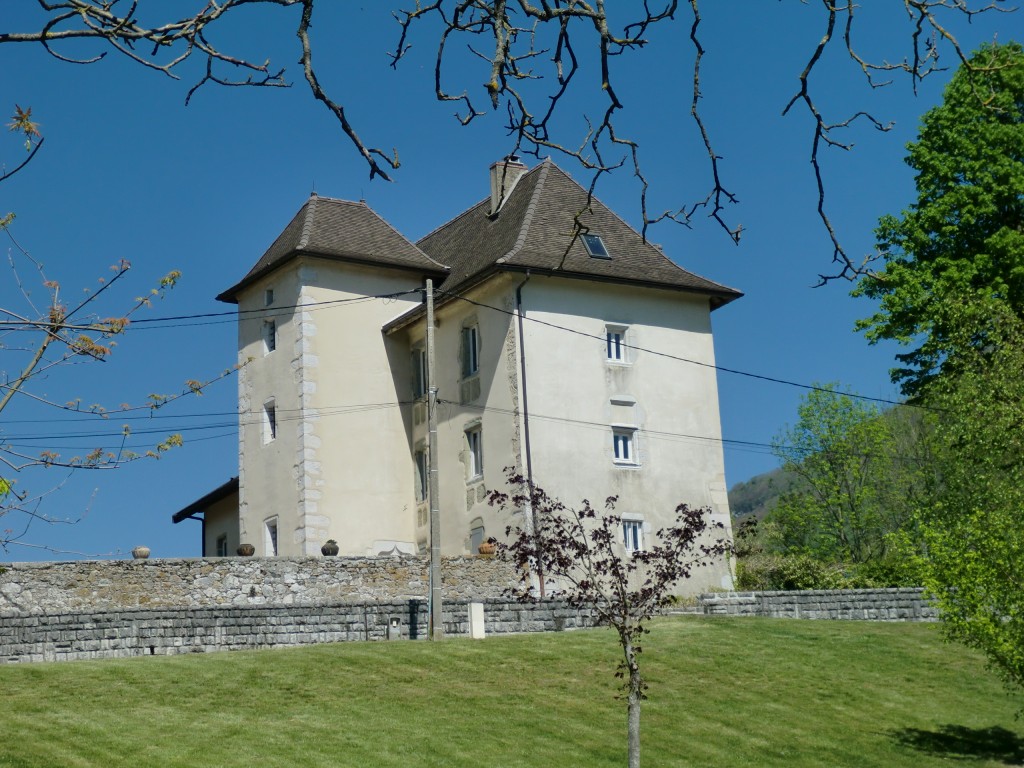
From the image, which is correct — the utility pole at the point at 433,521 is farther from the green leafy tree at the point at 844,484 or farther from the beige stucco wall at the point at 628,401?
the green leafy tree at the point at 844,484

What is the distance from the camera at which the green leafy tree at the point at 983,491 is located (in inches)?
847

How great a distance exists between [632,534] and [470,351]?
6.44 meters

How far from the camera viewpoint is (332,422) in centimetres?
3872

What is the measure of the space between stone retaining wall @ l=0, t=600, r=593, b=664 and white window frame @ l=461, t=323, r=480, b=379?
9.03 m

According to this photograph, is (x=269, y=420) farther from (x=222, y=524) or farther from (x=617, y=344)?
(x=617, y=344)

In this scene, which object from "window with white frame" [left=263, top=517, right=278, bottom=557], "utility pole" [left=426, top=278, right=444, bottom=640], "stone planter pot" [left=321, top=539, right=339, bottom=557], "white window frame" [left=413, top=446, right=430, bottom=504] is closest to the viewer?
"utility pole" [left=426, top=278, right=444, bottom=640]

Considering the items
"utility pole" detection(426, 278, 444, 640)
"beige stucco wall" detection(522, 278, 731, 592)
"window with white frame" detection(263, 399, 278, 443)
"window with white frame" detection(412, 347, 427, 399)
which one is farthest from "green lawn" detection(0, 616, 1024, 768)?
"window with white frame" detection(263, 399, 278, 443)

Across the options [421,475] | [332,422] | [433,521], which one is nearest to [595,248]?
[421,475]

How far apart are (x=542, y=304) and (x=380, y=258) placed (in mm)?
5710

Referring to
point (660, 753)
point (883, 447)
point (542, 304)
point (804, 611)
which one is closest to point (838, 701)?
point (660, 753)

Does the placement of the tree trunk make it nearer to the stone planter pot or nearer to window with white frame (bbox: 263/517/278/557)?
the stone planter pot

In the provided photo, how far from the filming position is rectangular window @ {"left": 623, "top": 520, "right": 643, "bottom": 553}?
36.2 metres

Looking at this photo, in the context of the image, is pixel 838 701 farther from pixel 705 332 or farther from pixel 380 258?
pixel 380 258

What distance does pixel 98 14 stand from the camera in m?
4.74
